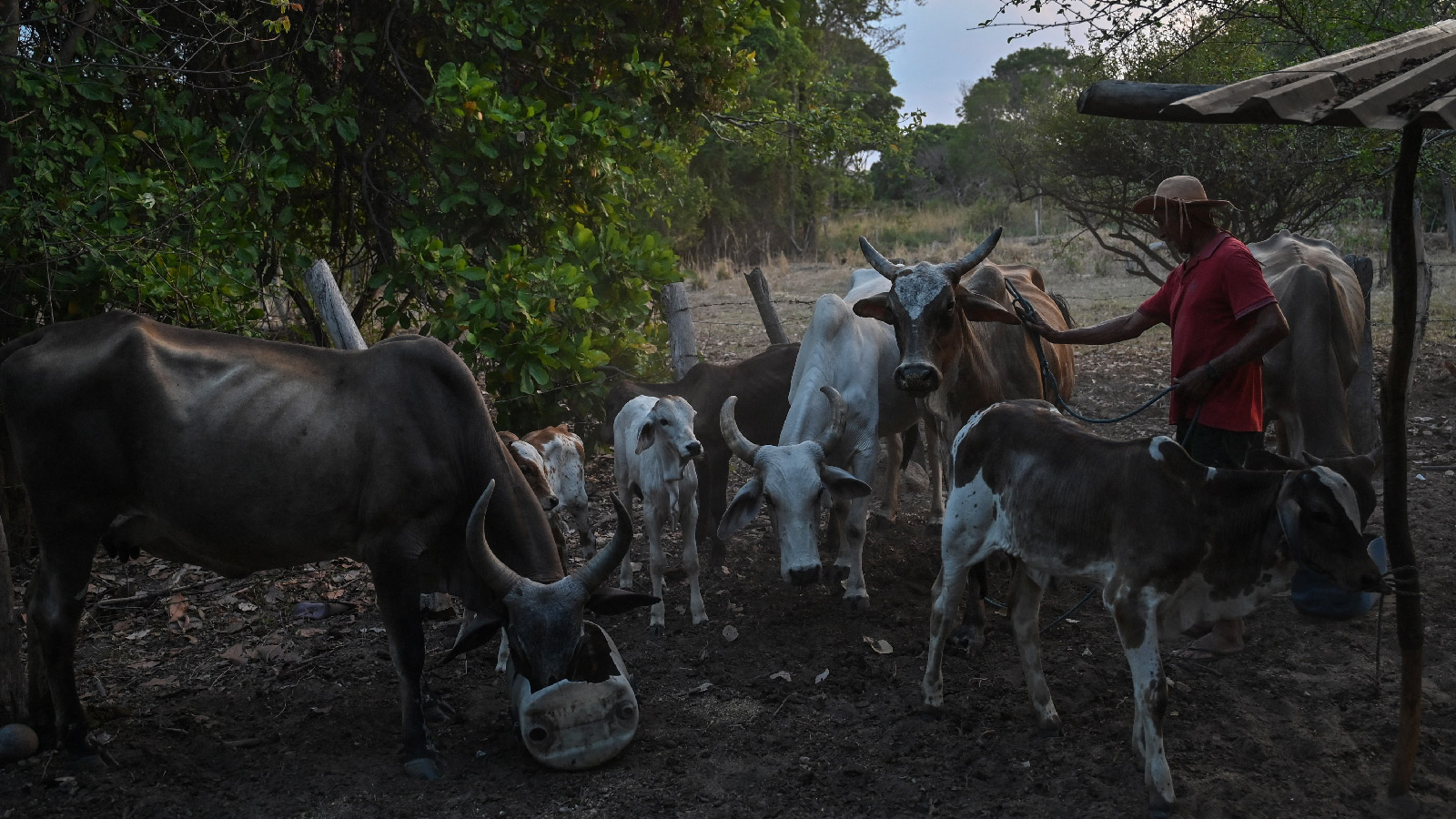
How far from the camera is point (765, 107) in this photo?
42.1 ft

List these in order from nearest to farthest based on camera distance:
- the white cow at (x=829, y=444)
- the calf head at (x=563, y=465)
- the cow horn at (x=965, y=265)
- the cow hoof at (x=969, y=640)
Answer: the cow hoof at (x=969, y=640) → the white cow at (x=829, y=444) → the cow horn at (x=965, y=265) → the calf head at (x=563, y=465)

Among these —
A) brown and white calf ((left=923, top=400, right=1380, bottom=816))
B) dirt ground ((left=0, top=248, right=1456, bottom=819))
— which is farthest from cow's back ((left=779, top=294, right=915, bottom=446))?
brown and white calf ((left=923, top=400, right=1380, bottom=816))

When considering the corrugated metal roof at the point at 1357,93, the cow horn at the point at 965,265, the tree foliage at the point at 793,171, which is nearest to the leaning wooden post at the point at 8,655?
the cow horn at the point at 965,265

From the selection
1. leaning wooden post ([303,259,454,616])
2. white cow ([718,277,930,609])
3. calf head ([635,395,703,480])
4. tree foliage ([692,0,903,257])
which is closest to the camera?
white cow ([718,277,930,609])

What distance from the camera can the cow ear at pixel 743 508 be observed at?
5.75 meters

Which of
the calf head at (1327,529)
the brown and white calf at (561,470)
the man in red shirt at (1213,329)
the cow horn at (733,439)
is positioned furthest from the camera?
the brown and white calf at (561,470)

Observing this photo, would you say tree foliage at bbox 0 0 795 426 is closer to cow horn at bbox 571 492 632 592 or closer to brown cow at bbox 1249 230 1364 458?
cow horn at bbox 571 492 632 592

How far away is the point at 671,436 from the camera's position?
20.2 ft

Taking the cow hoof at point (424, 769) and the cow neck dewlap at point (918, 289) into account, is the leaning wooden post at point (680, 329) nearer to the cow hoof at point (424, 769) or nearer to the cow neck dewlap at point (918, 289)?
the cow neck dewlap at point (918, 289)

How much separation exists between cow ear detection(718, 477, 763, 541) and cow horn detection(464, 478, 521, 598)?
1.48m

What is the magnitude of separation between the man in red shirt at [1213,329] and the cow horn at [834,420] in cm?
175

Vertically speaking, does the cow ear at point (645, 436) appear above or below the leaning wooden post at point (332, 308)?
below

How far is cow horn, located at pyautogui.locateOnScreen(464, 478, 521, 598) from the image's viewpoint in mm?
4504

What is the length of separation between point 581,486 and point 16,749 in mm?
3186
